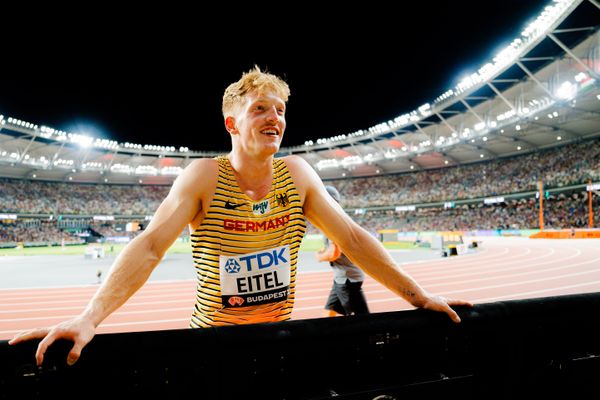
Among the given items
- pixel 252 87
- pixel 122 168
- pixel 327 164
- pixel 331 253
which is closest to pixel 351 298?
pixel 331 253

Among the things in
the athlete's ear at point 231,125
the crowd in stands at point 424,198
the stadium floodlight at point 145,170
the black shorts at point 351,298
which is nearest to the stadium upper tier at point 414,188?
the crowd in stands at point 424,198

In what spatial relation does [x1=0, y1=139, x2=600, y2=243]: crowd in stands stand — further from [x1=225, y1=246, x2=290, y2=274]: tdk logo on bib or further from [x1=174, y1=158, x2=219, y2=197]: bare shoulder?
[x1=174, y1=158, x2=219, y2=197]: bare shoulder

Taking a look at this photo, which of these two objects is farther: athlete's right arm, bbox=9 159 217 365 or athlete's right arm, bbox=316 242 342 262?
athlete's right arm, bbox=316 242 342 262

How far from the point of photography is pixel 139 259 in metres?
1.42

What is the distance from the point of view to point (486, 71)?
1094 inches

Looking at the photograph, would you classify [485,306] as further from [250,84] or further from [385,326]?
[250,84]

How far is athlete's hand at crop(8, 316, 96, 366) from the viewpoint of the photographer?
3.05 ft

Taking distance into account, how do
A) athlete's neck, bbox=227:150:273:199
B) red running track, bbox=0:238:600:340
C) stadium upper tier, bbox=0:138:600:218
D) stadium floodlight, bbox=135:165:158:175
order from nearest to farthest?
athlete's neck, bbox=227:150:273:199 < red running track, bbox=0:238:600:340 < stadium upper tier, bbox=0:138:600:218 < stadium floodlight, bbox=135:165:158:175

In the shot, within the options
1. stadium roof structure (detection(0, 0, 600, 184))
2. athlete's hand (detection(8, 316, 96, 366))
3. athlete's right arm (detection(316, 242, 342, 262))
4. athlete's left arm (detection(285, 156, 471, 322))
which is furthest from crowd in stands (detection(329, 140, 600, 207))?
athlete's hand (detection(8, 316, 96, 366))

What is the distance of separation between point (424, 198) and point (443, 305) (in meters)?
53.1

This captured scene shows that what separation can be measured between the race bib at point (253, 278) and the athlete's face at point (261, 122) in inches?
21.1

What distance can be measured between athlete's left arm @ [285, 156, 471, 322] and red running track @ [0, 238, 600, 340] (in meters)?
5.19

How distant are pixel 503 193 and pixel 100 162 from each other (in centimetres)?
5493

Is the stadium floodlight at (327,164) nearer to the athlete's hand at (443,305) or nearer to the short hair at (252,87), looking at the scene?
the short hair at (252,87)
